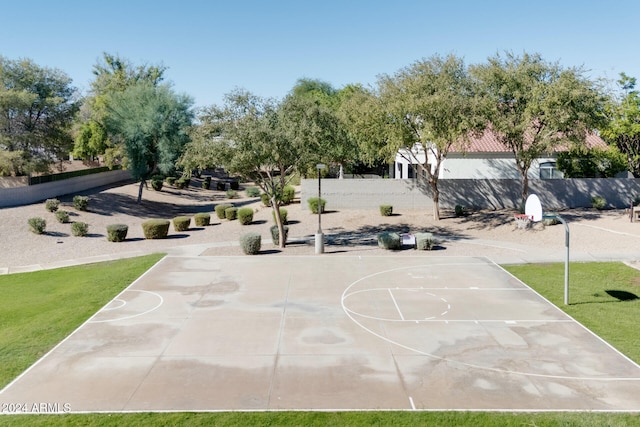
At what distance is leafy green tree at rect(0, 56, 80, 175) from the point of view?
3875cm

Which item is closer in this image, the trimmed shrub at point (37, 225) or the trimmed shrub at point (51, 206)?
the trimmed shrub at point (37, 225)

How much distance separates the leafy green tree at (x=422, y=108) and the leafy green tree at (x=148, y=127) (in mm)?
21277

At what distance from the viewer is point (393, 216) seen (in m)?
38.3

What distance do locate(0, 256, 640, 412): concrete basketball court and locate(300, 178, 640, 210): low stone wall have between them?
18.8 meters

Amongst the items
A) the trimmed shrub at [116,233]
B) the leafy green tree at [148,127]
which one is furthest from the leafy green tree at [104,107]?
the trimmed shrub at [116,233]

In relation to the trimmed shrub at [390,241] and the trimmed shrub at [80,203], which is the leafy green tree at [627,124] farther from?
the trimmed shrub at [80,203]

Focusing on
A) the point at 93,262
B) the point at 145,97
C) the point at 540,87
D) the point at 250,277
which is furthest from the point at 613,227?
the point at 145,97

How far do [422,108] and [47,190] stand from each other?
31890 mm

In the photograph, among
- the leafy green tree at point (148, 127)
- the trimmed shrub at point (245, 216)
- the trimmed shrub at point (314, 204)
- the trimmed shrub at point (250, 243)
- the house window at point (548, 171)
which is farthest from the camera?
the leafy green tree at point (148, 127)

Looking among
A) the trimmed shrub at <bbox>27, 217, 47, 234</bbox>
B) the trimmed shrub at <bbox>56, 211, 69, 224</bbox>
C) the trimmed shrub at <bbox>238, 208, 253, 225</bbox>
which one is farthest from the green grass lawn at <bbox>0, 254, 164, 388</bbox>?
the trimmed shrub at <bbox>56, 211, 69, 224</bbox>

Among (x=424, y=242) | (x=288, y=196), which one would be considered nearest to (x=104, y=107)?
(x=288, y=196)

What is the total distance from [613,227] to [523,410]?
26.5 m

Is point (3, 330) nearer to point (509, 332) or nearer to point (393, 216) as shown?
point (509, 332)

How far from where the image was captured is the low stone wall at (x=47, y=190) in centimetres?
3844
